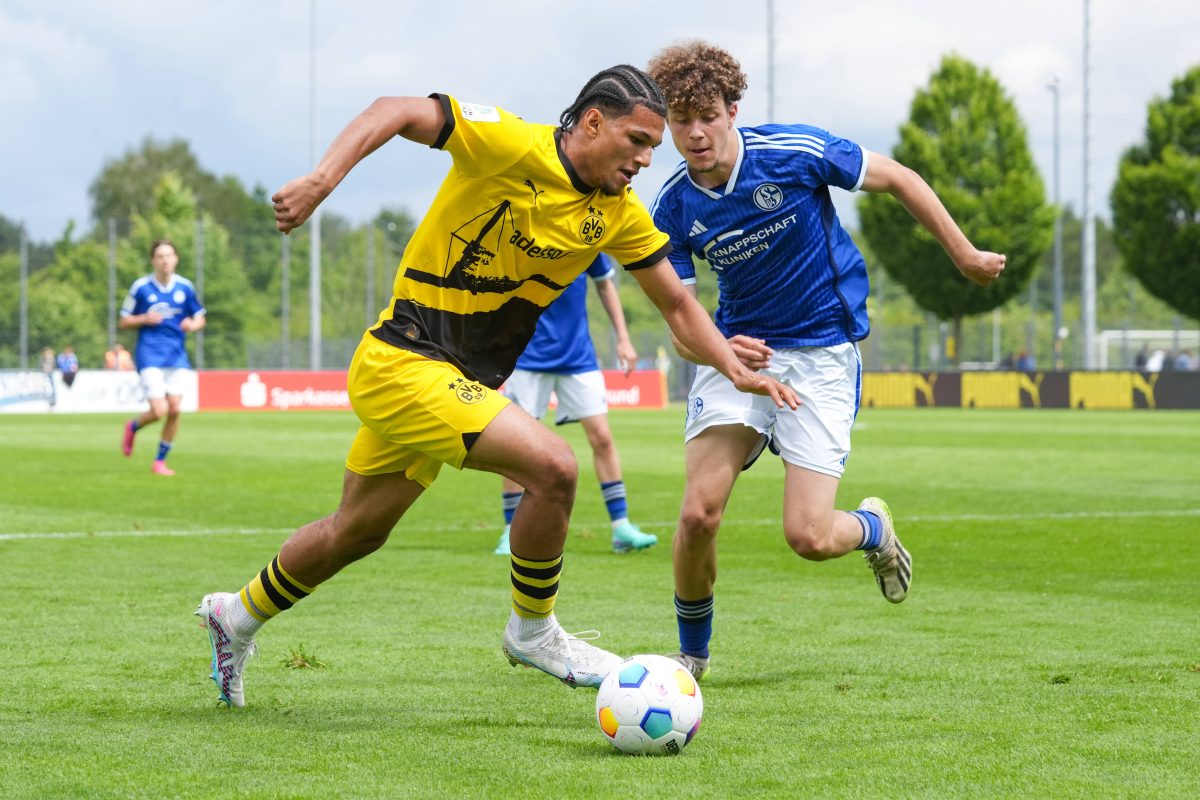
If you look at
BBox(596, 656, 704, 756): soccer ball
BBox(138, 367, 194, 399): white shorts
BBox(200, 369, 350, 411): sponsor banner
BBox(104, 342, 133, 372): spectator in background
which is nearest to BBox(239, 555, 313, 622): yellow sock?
BBox(596, 656, 704, 756): soccer ball

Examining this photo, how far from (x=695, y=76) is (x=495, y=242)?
3.58ft

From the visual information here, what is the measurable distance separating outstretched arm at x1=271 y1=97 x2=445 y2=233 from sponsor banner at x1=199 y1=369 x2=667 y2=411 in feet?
109


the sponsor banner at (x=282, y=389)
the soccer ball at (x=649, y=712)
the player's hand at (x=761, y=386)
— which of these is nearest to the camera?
the soccer ball at (x=649, y=712)

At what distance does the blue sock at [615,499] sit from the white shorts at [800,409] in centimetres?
397

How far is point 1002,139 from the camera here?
2019 inches

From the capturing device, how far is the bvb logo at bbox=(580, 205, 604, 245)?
4.86 m

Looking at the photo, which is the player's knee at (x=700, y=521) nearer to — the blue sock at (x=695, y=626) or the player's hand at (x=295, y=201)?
the blue sock at (x=695, y=626)

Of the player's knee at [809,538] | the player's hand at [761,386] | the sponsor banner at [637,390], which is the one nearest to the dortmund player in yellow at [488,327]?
the player's hand at [761,386]

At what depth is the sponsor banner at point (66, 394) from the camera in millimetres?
36281

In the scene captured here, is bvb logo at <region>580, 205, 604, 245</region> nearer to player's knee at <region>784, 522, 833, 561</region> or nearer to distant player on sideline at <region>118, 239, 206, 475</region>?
player's knee at <region>784, 522, 833, 561</region>

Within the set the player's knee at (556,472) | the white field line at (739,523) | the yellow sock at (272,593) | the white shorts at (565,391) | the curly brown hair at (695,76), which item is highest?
the curly brown hair at (695,76)

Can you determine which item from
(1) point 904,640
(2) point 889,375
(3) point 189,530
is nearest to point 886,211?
(2) point 889,375

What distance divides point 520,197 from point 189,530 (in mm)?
6715

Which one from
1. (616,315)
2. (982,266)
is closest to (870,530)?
(982,266)
